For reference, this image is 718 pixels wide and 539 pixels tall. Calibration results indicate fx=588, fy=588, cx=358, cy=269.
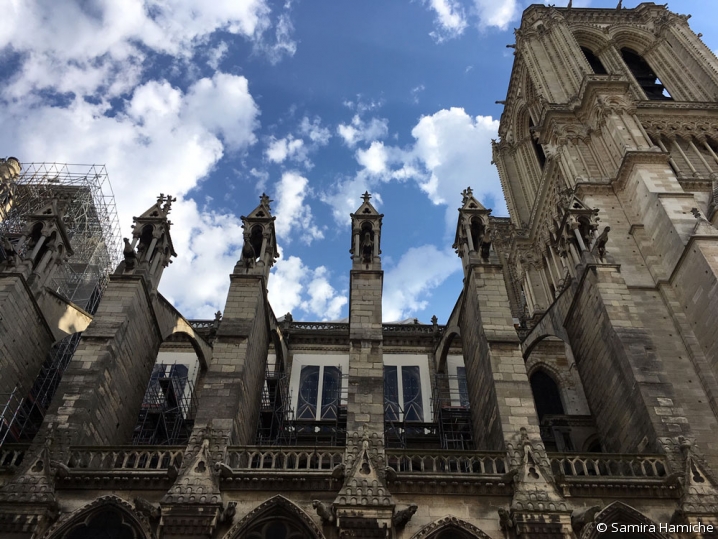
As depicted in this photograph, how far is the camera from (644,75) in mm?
36844

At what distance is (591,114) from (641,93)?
18.7ft

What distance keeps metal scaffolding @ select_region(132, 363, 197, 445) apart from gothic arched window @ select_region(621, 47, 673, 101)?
30.0 m

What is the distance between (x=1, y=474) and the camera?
13.4 metres

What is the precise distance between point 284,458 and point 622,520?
24.9 feet

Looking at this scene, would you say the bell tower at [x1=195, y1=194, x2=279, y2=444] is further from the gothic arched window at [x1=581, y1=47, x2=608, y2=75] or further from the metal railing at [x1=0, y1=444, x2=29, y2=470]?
the gothic arched window at [x1=581, y1=47, x2=608, y2=75]

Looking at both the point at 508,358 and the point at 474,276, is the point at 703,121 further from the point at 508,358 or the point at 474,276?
the point at 508,358

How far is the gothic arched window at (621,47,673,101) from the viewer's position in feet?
114

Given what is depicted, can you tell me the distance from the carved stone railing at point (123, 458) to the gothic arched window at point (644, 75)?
106ft

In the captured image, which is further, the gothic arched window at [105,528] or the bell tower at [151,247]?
the bell tower at [151,247]

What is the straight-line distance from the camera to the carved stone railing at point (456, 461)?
13.4 metres

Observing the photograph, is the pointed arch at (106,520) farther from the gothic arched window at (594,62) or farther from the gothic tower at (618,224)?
the gothic arched window at (594,62)

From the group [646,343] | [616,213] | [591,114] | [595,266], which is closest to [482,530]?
[646,343]

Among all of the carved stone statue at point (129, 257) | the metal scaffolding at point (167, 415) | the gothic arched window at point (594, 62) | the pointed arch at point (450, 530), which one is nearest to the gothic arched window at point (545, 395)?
the pointed arch at point (450, 530)

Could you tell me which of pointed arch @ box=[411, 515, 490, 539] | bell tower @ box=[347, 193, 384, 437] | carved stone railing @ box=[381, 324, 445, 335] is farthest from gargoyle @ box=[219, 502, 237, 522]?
carved stone railing @ box=[381, 324, 445, 335]
